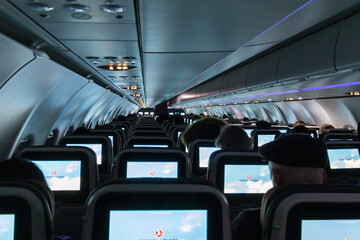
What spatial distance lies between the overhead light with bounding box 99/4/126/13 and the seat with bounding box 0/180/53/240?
2997 mm

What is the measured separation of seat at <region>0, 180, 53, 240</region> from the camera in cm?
199

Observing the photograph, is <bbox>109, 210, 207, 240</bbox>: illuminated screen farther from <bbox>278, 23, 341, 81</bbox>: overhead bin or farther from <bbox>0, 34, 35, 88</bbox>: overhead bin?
<bbox>278, 23, 341, 81</bbox>: overhead bin

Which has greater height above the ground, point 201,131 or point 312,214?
point 201,131

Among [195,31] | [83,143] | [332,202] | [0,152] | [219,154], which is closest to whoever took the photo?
[332,202]

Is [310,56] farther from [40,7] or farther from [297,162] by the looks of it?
[297,162]

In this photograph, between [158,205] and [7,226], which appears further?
[158,205]

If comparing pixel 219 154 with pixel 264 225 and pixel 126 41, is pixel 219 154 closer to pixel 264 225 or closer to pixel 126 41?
pixel 264 225

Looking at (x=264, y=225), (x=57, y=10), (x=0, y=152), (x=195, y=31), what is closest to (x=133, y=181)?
(x=264, y=225)

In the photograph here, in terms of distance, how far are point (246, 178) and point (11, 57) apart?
352cm

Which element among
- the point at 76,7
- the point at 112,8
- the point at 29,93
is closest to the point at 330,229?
the point at 112,8

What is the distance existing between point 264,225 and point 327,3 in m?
3.90

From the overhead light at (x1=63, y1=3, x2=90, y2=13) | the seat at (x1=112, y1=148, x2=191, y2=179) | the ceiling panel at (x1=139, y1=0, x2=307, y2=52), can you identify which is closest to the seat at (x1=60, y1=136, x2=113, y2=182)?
the ceiling panel at (x1=139, y1=0, x2=307, y2=52)

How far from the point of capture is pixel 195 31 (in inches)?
250

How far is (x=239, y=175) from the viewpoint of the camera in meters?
4.38
